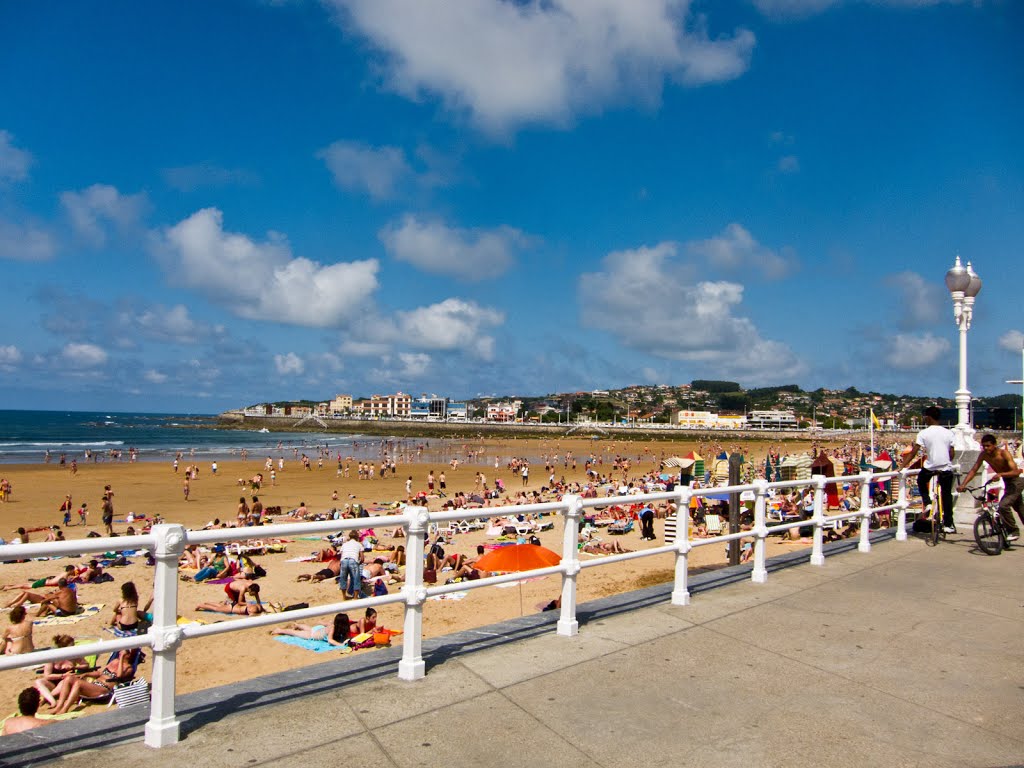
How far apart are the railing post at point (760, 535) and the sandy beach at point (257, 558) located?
4435 mm

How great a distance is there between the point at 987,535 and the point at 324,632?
28.5 ft

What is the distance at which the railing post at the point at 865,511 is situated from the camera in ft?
29.4

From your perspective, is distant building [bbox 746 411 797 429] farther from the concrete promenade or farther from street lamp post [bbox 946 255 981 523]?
the concrete promenade

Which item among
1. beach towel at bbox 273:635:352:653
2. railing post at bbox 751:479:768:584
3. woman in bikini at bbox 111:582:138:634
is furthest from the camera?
beach towel at bbox 273:635:352:653

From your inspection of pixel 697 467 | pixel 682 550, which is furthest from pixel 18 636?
pixel 697 467

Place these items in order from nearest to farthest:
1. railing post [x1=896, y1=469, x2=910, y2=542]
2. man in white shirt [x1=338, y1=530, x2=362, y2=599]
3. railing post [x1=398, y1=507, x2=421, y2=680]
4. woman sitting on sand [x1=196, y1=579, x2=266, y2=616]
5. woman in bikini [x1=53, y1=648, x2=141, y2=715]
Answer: railing post [x1=398, y1=507, x2=421, y2=680]
woman in bikini [x1=53, y1=648, x2=141, y2=715]
railing post [x1=896, y1=469, x2=910, y2=542]
woman sitting on sand [x1=196, y1=579, x2=266, y2=616]
man in white shirt [x1=338, y1=530, x2=362, y2=599]

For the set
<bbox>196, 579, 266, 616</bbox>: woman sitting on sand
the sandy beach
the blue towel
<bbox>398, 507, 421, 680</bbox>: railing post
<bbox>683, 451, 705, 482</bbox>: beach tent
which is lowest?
the sandy beach

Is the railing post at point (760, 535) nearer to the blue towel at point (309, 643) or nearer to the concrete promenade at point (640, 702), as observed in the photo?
the concrete promenade at point (640, 702)

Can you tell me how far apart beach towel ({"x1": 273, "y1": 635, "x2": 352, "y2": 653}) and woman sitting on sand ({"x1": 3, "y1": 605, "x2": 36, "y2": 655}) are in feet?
9.51

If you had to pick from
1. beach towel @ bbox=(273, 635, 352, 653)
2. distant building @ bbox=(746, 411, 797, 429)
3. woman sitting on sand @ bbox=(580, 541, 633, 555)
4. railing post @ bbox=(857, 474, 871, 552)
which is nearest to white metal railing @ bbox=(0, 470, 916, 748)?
railing post @ bbox=(857, 474, 871, 552)

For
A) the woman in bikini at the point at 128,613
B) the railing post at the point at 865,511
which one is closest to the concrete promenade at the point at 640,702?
the railing post at the point at 865,511

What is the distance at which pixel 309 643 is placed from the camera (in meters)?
9.84

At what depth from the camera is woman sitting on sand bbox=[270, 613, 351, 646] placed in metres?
9.77

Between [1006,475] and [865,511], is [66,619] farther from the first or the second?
[1006,475]
